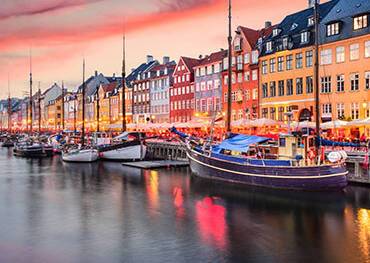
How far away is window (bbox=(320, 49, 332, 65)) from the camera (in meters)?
50.6

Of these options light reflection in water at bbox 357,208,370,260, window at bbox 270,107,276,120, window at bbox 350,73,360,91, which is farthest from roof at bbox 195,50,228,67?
light reflection in water at bbox 357,208,370,260

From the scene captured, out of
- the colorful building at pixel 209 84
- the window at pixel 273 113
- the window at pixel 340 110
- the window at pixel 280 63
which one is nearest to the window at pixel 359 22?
the window at pixel 340 110

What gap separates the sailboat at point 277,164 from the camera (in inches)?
1114

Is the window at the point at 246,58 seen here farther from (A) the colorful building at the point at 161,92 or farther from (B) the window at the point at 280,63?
(A) the colorful building at the point at 161,92

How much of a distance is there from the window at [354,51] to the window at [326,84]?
3.74 m

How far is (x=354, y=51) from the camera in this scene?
4769 cm

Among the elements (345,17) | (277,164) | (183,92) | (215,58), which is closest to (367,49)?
(345,17)

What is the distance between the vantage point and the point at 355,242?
19234 millimetres

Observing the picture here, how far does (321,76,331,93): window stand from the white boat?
2866 cm

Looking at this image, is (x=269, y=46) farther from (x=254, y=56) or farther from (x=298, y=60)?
(x=298, y=60)

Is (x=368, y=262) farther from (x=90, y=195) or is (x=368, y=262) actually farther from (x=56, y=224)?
(x=90, y=195)

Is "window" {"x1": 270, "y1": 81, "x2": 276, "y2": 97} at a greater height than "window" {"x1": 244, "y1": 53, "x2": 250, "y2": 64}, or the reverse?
"window" {"x1": 244, "y1": 53, "x2": 250, "y2": 64}

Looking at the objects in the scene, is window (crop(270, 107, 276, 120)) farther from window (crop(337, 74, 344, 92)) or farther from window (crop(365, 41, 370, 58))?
window (crop(365, 41, 370, 58))

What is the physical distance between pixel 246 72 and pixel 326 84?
1598 cm
